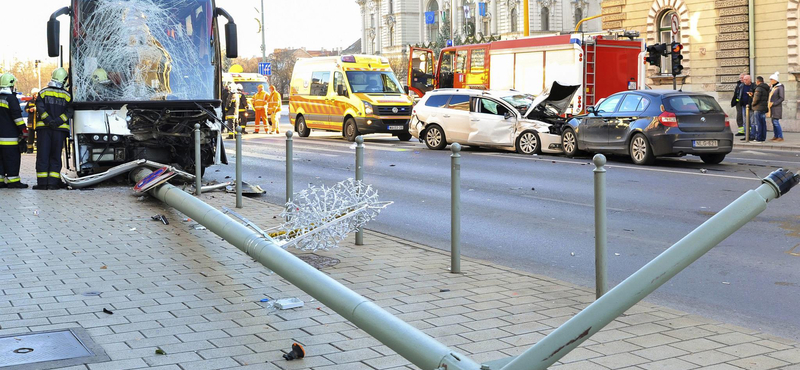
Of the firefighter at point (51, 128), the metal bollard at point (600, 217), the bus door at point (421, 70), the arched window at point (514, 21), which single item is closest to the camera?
the metal bollard at point (600, 217)

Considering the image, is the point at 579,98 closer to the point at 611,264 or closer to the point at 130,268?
the point at 611,264

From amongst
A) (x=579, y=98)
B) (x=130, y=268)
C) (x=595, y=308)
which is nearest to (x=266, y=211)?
(x=130, y=268)

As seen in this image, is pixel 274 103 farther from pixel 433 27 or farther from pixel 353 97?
pixel 433 27

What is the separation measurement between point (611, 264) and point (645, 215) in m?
3.09

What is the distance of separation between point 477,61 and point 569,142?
10929mm

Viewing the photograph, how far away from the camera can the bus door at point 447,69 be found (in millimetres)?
31406

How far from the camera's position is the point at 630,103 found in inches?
697

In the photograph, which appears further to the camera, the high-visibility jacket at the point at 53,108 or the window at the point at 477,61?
the window at the point at 477,61

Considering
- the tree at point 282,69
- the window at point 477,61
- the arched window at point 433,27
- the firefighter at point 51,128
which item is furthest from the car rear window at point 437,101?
the arched window at point 433,27

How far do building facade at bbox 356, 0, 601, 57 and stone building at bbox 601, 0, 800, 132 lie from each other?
173 ft

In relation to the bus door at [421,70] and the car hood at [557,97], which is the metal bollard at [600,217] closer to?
the car hood at [557,97]

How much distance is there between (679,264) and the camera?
3.41m

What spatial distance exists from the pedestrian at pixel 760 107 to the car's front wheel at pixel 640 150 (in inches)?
307

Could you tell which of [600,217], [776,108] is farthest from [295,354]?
[776,108]
